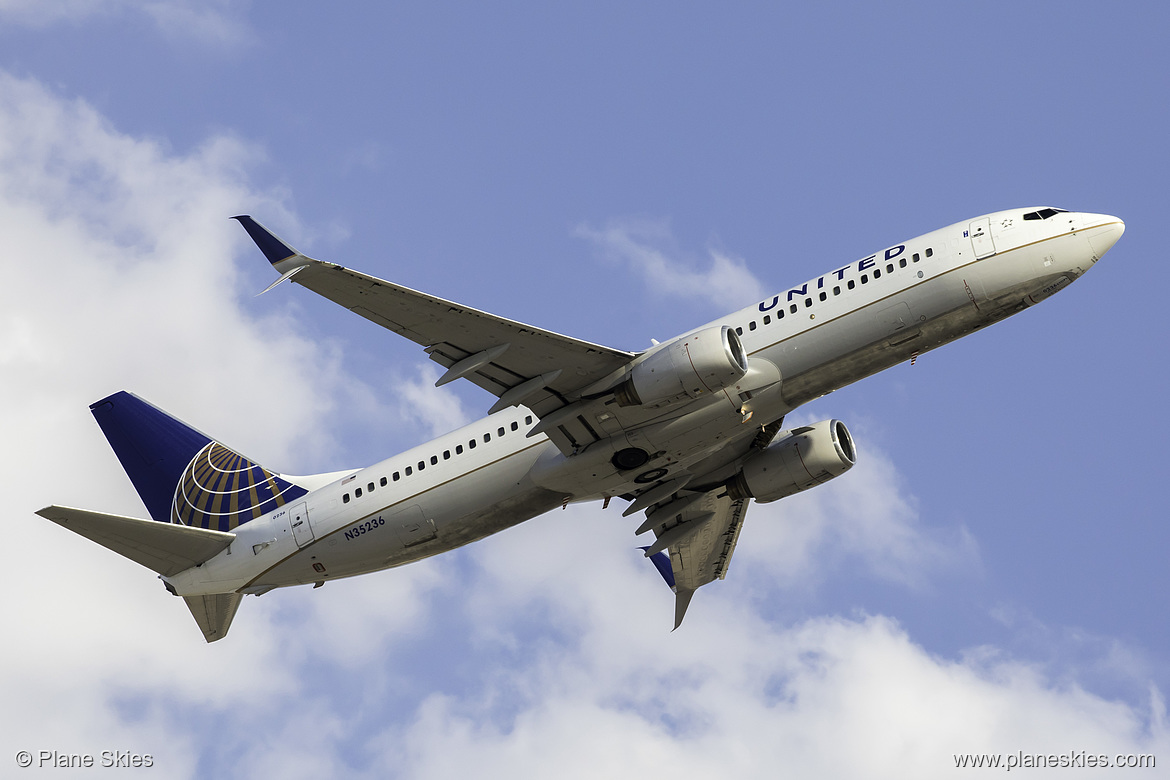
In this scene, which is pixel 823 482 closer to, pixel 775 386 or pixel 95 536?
pixel 775 386

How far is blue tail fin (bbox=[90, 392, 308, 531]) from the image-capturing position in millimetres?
41256

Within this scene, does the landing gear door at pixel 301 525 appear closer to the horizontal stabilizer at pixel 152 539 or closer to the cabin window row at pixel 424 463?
the cabin window row at pixel 424 463

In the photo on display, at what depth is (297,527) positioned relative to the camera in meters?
39.5

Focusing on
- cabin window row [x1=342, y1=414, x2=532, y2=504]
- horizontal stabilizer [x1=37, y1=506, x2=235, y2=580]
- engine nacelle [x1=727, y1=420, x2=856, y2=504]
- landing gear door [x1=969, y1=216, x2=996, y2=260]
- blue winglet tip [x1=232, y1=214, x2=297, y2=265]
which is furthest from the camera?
engine nacelle [x1=727, y1=420, x2=856, y2=504]

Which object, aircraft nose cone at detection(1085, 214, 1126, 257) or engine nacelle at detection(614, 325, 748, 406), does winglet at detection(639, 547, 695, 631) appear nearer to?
engine nacelle at detection(614, 325, 748, 406)

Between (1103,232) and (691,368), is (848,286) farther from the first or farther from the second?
(1103,232)

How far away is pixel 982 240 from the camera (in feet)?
115

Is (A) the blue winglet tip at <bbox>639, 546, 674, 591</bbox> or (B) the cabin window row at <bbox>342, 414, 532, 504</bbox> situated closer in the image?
(B) the cabin window row at <bbox>342, 414, 532, 504</bbox>

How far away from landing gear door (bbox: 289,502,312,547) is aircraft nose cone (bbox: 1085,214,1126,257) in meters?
25.2

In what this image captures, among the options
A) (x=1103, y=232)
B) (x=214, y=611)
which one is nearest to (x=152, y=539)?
(x=214, y=611)

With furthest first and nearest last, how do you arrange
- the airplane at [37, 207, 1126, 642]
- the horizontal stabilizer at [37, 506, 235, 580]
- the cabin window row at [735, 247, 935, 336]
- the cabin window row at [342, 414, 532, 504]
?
1. the cabin window row at [342, 414, 532, 504]
2. the horizontal stabilizer at [37, 506, 235, 580]
3. the cabin window row at [735, 247, 935, 336]
4. the airplane at [37, 207, 1126, 642]

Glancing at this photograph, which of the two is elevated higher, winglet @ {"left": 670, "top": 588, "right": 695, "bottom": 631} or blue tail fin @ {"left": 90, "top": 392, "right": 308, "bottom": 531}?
blue tail fin @ {"left": 90, "top": 392, "right": 308, "bottom": 531}

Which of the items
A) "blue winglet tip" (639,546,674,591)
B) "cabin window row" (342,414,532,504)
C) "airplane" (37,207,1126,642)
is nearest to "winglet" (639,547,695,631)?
"blue winglet tip" (639,546,674,591)

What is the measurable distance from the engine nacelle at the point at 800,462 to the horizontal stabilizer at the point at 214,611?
1784cm
